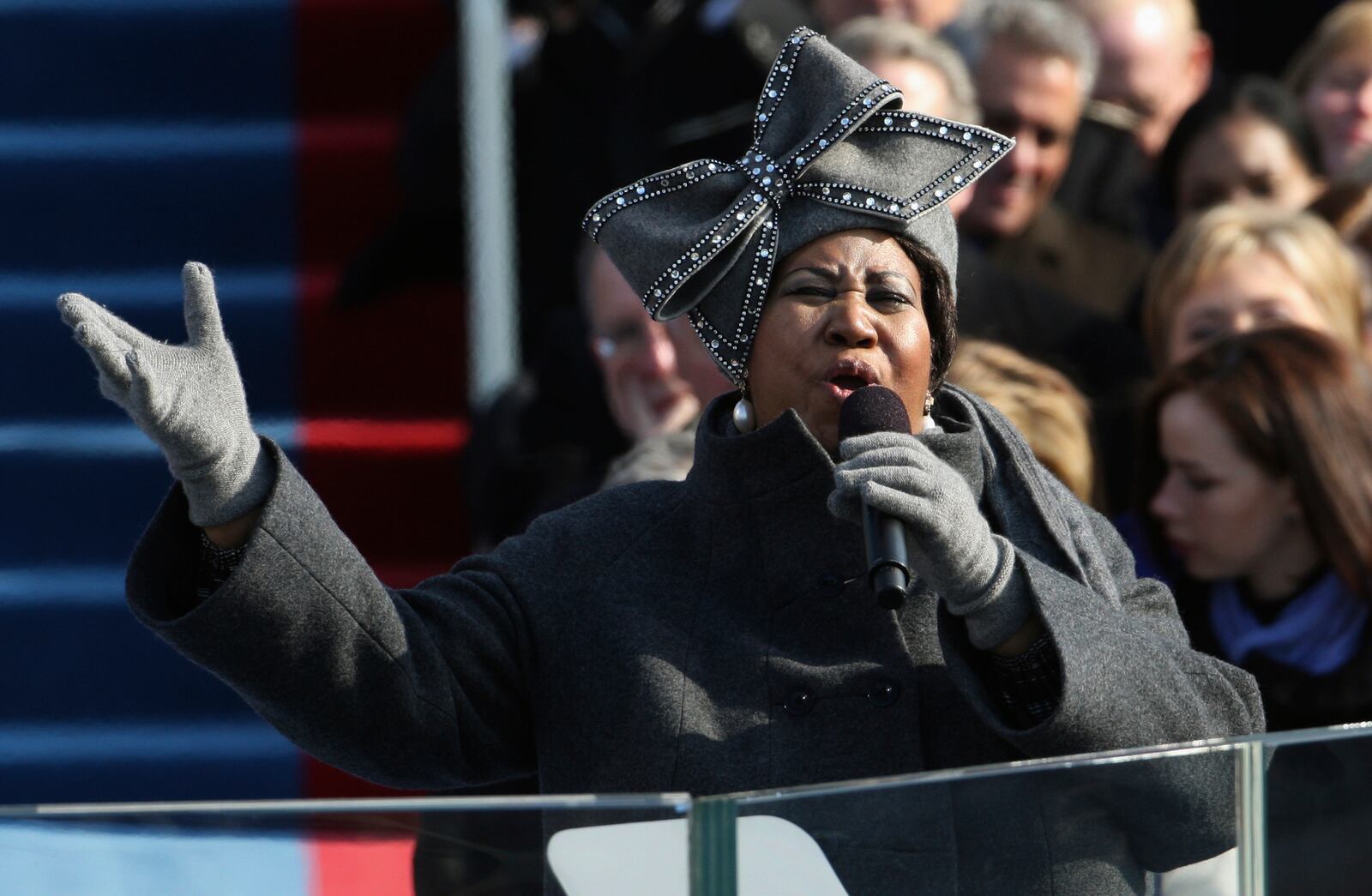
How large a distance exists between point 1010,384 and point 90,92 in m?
2.92

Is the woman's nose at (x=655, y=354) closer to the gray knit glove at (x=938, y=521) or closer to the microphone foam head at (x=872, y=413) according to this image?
the microphone foam head at (x=872, y=413)

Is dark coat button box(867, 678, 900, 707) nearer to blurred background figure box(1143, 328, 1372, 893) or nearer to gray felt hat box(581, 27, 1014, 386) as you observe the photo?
gray felt hat box(581, 27, 1014, 386)

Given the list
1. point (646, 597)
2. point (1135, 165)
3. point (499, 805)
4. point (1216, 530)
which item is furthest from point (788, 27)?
point (499, 805)

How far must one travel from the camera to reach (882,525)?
1833mm

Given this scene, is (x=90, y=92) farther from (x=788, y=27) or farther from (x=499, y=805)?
(x=499, y=805)

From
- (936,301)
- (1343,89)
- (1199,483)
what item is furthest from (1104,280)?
(936,301)

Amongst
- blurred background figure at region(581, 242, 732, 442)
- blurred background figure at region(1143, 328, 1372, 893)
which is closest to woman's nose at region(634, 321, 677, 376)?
blurred background figure at region(581, 242, 732, 442)

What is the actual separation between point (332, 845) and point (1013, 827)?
0.52 metres

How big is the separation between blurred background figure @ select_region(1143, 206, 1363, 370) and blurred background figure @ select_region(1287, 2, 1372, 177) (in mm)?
906

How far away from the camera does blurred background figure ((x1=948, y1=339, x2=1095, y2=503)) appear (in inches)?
139

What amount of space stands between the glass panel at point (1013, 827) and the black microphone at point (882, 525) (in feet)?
0.64

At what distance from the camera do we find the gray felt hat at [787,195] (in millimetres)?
2191

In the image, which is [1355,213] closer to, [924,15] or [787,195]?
[924,15]

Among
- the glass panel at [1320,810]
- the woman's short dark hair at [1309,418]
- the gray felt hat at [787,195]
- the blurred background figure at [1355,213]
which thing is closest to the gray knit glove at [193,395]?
the gray felt hat at [787,195]
